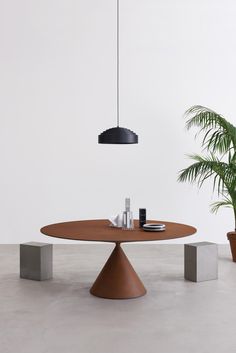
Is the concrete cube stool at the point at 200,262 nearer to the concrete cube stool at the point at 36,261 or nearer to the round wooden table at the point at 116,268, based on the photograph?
the round wooden table at the point at 116,268

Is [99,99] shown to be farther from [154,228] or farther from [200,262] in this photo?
[154,228]

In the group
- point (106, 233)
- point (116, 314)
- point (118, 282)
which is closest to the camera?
point (116, 314)

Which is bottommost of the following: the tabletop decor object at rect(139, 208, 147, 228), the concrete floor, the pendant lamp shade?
the concrete floor

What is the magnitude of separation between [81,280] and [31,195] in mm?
2443

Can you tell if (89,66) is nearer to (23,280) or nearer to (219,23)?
(219,23)

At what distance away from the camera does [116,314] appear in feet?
→ 14.7

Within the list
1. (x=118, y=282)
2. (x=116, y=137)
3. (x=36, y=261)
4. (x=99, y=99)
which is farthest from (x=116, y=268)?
(x=99, y=99)

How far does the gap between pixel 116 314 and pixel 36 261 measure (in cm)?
138

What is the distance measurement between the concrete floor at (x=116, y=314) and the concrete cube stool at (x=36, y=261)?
10cm

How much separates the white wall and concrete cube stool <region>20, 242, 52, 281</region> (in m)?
2.13

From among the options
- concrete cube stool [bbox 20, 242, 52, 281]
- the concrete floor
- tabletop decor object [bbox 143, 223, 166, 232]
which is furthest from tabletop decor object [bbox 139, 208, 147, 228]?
concrete cube stool [bbox 20, 242, 52, 281]

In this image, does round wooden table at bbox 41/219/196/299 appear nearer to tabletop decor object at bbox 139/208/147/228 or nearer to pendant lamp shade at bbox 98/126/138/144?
tabletop decor object at bbox 139/208/147/228

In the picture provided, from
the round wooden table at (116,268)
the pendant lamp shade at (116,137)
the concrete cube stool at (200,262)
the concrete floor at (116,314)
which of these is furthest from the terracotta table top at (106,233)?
the pendant lamp shade at (116,137)

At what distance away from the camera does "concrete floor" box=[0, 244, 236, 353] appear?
3.81 metres
